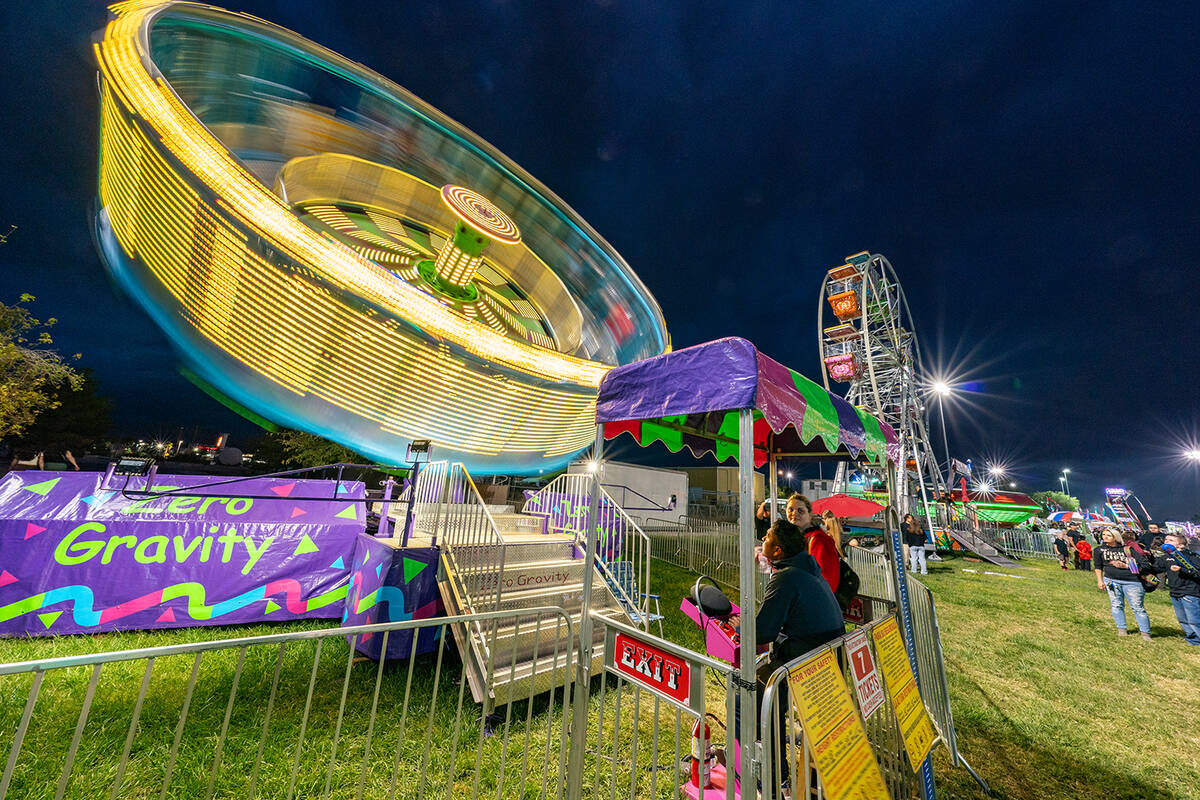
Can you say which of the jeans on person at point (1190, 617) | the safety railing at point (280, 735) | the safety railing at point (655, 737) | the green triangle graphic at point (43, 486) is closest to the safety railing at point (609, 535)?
the safety railing at point (655, 737)

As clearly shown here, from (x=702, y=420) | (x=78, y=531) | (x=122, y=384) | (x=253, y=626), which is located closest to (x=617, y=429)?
(x=702, y=420)

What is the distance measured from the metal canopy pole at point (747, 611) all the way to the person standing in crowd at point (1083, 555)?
1845cm

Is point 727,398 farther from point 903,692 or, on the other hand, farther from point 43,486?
point 43,486

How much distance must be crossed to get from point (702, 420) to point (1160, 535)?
10950 millimetres

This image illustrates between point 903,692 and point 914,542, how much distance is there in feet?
38.6

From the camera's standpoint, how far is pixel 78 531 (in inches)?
191

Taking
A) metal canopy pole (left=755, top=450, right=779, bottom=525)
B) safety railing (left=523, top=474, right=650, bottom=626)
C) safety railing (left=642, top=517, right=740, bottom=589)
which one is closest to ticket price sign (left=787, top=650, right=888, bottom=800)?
safety railing (left=523, top=474, right=650, bottom=626)

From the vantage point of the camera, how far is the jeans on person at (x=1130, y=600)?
6980 mm

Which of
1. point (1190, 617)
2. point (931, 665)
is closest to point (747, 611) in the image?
point (931, 665)

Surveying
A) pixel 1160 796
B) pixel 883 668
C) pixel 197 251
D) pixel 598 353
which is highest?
pixel 598 353

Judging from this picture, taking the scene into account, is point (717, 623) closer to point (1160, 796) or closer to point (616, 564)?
point (616, 564)

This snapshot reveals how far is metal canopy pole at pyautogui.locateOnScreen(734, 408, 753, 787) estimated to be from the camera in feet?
7.54

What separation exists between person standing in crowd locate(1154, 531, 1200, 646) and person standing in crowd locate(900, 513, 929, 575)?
199 inches

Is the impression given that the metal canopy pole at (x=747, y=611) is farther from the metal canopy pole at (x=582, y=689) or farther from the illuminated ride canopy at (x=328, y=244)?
the illuminated ride canopy at (x=328, y=244)
